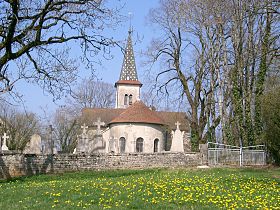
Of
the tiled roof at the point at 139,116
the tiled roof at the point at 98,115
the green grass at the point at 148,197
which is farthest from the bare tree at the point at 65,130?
the green grass at the point at 148,197

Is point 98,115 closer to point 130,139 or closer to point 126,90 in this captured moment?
point 126,90

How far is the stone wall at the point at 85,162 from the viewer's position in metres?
22.8

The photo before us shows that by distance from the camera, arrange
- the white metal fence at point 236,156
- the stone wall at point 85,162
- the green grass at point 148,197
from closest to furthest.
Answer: the green grass at point 148,197
the stone wall at point 85,162
the white metal fence at point 236,156

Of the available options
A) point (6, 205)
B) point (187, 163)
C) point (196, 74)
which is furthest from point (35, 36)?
point (196, 74)

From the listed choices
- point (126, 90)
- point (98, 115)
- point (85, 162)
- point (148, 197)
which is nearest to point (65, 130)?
point (98, 115)

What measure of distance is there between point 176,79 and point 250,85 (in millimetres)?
7272

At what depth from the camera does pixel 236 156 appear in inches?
985

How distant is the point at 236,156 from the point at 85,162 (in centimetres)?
914

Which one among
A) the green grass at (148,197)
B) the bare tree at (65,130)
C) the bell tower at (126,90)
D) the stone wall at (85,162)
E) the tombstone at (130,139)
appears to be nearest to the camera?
the green grass at (148,197)

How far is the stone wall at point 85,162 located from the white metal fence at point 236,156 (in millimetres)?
943

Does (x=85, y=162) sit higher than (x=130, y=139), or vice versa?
(x=130, y=139)

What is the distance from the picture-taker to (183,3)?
3050 cm

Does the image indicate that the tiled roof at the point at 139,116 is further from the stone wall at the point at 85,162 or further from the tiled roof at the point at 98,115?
the stone wall at the point at 85,162

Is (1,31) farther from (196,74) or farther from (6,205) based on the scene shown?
(196,74)
